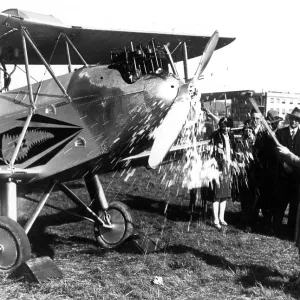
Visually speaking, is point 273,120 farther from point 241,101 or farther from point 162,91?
point 162,91

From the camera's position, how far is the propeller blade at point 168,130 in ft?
14.1

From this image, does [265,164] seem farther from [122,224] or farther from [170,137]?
[170,137]

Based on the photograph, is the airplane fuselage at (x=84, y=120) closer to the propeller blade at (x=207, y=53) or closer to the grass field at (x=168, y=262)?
the propeller blade at (x=207, y=53)

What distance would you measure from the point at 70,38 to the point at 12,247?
273 centimetres

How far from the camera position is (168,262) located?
502 centimetres

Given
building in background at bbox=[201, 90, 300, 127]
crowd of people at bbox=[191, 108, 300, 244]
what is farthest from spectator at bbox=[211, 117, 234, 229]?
building in background at bbox=[201, 90, 300, 127]

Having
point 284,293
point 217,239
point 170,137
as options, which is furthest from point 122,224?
point 284,293

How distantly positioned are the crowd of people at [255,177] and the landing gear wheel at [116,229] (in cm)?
151

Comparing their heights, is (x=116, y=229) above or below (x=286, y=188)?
below

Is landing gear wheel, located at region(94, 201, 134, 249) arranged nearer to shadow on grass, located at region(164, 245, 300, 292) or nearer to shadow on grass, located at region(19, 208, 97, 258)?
shadow on grass, located at region(19, 208, 97, 258)

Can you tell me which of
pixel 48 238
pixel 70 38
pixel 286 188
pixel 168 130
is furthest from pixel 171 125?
pixel 286 188

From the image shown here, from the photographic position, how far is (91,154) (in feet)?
15.9

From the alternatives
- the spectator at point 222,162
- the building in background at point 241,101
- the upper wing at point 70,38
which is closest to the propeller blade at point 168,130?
the building in background at point 241,101

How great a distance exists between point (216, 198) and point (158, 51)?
302cm
